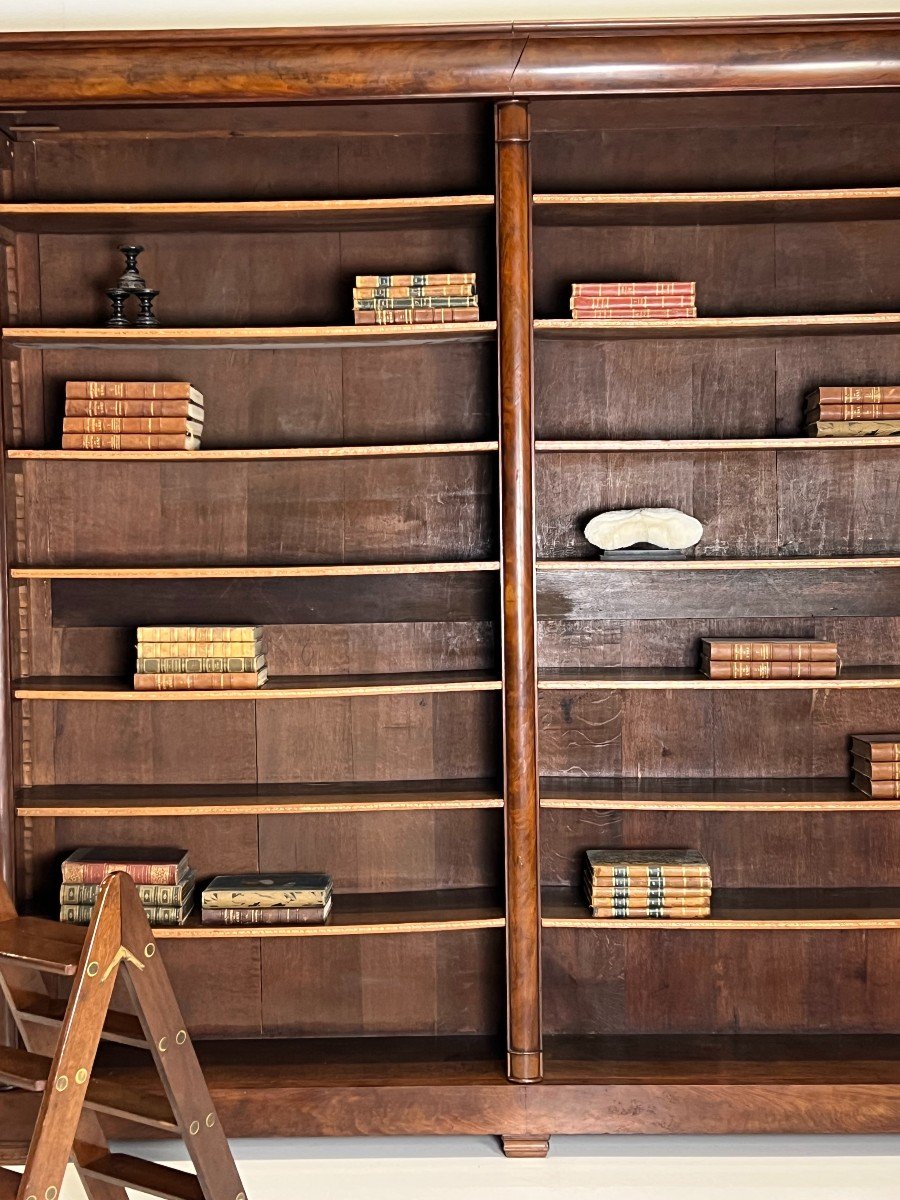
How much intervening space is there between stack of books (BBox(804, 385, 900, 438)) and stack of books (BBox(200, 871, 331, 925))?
1.80 meters

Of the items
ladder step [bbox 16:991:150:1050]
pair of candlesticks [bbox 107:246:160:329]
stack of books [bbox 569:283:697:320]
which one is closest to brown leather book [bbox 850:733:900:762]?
stack of books [bbox 569:283:697:320]

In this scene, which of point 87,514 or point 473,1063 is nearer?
point 473,1063

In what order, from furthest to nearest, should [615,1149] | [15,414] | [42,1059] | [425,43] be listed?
[15,414]
[615,1149]
[425,43]
[42,1059]

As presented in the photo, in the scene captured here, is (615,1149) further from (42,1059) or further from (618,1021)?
(42,1059)

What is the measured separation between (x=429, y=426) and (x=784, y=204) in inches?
43.5

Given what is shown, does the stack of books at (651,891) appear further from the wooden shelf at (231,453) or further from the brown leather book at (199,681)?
the wooden shelf at (231,453)

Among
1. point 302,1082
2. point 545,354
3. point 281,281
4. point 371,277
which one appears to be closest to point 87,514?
point 281,281

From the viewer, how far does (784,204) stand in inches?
120

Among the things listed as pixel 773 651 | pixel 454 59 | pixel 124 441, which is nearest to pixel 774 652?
pixel 773 651

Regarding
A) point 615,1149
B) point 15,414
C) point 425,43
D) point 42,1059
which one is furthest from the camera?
point 15,414

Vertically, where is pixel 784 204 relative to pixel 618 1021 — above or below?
above

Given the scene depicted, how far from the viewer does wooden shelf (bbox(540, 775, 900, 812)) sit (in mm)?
3018

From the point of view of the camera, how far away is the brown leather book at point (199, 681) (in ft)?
10.0

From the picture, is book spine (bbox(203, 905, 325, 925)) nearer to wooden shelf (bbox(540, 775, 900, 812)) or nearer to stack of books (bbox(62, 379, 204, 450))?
wooden shelf (bbox(540, 775, 900, 812))
